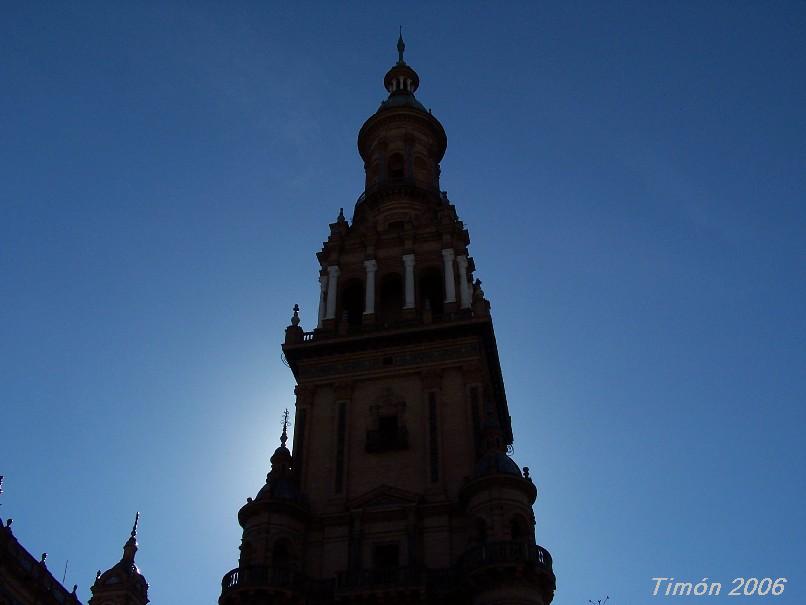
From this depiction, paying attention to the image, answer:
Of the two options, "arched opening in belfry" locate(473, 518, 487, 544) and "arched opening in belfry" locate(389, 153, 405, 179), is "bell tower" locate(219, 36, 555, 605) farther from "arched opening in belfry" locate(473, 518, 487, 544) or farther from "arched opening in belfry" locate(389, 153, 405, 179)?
"arched opening in belfry" locate(389, 153, 405, 179)

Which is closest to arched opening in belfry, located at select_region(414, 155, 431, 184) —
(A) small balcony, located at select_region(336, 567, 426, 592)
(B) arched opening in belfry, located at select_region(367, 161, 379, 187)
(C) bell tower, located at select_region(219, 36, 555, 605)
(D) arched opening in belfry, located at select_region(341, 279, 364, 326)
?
(B) arched opening in belfry, located at select_region(367, 161, 379, 187)

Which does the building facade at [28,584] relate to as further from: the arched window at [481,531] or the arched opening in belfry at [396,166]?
the arched opening in belfry at [396,166]

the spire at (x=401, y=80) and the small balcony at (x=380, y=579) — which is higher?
the spire at (x=401, y=80)

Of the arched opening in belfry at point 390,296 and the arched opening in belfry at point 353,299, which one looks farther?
the arched opening in belfry at point 353,299

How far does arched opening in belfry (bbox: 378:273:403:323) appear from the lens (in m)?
52.1

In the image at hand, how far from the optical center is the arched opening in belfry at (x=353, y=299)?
52931 millimetres

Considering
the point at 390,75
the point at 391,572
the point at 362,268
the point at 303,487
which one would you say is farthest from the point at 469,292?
the point at 390,75

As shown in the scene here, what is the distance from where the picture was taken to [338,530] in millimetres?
41875

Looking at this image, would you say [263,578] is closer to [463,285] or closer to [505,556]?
[505,556]

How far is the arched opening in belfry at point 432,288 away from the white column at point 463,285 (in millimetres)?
1329

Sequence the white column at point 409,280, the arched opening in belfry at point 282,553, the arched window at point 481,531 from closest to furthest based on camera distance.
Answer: the arched window at point 481,531 < the arched opening in belfry at point 282,553 < the white column at point 409,280

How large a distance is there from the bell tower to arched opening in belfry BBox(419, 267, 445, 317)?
76 mm

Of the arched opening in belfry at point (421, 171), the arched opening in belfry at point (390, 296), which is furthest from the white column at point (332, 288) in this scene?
the arched opening in belfry at point (421, 171)

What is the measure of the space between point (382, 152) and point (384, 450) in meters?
24.6
